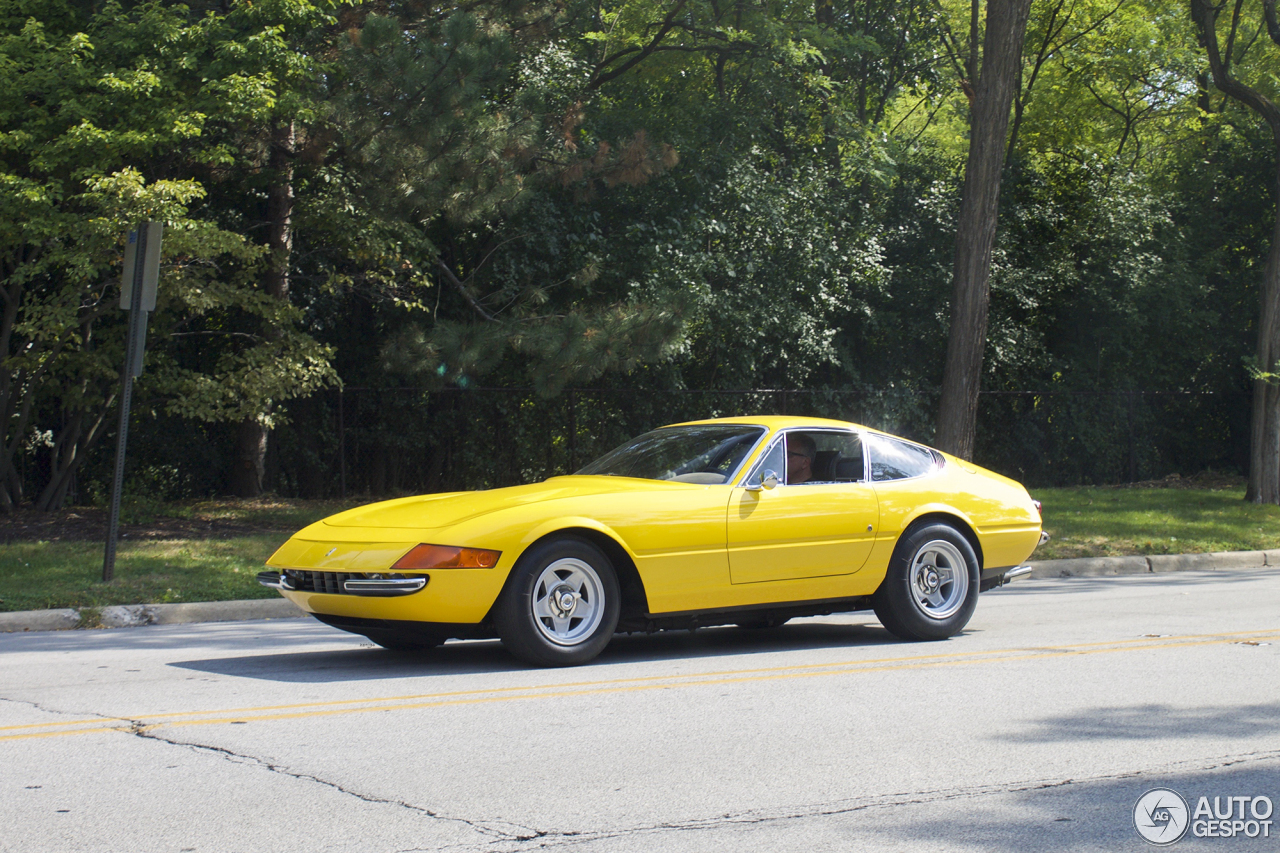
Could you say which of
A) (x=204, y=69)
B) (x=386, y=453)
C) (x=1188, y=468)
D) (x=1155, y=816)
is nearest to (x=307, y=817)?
(x=1155, y=816)

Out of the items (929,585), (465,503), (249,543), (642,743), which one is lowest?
(642,743)

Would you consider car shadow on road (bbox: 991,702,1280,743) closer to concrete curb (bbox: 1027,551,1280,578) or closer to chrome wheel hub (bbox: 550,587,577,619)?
chrome wheel hub (bbox: 550,587,577,619)

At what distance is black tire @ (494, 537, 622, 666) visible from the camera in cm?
674

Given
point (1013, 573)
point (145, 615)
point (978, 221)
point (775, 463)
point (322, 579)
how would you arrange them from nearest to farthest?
1. point (322, 579)
2. point (775, 463)
3. point (1013, 573)
4. point (145, 615)
5. point (978, 221)

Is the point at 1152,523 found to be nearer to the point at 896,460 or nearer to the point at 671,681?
the point at 896,460

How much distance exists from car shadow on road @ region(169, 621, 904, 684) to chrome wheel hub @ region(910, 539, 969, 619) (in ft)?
1.19

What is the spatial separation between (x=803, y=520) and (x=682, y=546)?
3.01 ft

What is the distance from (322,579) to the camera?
22.4 feet

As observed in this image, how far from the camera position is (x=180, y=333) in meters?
15.4

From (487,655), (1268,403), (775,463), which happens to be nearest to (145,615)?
(487,655)

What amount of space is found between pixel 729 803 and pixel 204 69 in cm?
1148

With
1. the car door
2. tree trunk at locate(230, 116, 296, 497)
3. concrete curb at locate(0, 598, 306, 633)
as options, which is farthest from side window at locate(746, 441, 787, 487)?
tree trunk at locate(230, 116, 296, 497)

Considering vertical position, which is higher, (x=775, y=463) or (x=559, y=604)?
(x=775, y=463)

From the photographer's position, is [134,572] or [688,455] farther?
[134,572]
